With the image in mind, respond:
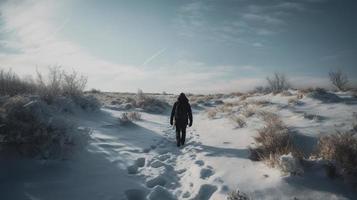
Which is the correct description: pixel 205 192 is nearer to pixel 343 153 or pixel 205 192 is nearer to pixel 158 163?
pixel 158 163

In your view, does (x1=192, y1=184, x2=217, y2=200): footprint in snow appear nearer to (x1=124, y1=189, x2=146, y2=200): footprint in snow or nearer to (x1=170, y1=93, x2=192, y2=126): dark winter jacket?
(x1=124, y1=189, x2=146, y2=200): footprint in snow

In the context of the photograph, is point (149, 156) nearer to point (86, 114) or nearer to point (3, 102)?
point (3, 102)

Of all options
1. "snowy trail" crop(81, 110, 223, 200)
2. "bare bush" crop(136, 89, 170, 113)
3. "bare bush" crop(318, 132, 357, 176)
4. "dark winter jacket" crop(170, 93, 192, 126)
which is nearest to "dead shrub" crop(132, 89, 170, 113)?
"bare bush" crop(136, 89, 170, 113)

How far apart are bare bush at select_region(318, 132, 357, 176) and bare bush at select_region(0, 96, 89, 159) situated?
18.0 ft

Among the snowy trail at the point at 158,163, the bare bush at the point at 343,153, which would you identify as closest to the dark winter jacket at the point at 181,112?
the snowy trail at the point at 158,163

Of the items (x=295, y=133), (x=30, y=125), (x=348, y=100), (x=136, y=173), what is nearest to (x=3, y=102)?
(x=30, y=125)

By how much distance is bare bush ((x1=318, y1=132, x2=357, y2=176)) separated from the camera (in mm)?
4371

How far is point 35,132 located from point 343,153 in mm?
6249

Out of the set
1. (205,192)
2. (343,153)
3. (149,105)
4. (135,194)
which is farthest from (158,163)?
(149,105)

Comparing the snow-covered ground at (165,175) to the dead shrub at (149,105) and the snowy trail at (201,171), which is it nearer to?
the snowy trail at (201,171)

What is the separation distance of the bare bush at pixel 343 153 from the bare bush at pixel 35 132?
5.50m

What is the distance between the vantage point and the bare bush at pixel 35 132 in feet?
17.3

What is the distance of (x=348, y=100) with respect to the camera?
13.1 metres

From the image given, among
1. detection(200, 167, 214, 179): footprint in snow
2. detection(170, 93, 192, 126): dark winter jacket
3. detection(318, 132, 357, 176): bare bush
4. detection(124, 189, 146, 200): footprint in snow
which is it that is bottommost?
detection(124, 189, 146, 200): footprint in snow
